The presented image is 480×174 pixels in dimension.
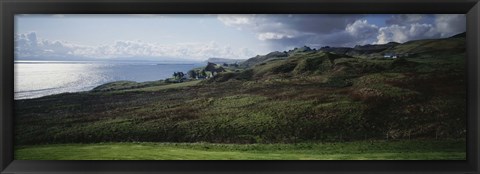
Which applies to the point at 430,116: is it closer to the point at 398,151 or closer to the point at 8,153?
the point at 398,151

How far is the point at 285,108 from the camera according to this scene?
9.57 ft

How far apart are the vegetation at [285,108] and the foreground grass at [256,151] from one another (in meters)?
0.01

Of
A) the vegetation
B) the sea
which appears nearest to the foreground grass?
the vegetation

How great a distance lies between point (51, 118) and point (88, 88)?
0.30 meters

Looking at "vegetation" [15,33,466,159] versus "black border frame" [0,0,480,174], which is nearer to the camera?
"black border frame" [0,0,480,174]

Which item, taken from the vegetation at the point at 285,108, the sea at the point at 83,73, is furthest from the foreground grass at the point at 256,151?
the sea at the point at 83,73

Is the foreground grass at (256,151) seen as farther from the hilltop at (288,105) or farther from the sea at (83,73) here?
the sea at (83,73)

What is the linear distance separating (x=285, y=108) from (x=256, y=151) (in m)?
0.33

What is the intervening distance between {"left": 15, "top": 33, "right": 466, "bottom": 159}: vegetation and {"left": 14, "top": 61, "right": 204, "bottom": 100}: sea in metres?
0.05

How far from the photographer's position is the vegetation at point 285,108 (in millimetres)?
2887

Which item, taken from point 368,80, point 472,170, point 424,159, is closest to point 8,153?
point 368,80

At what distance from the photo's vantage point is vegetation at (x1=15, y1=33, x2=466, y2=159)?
2.89 metres

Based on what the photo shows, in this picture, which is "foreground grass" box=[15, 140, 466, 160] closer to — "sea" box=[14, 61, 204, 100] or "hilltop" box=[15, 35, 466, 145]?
"hilltop" box=[15, 35, 466, 145]
